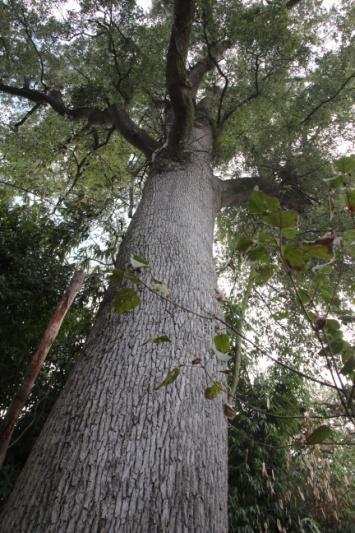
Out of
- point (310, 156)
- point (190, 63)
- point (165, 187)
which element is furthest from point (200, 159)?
point (190, 63)

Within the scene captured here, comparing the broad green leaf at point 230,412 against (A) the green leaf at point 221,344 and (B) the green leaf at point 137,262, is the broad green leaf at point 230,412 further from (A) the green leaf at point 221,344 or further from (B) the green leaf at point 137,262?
(B) the green leaf at point 137,262

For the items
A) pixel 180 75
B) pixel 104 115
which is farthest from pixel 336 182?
pixel 104 115

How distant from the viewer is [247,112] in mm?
5160

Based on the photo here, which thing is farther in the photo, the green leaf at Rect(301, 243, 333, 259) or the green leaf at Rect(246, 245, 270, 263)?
the green leaf at Rect(246, 245, 270, 263)

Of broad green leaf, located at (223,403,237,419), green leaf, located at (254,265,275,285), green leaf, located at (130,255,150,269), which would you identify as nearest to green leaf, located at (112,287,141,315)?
green leaf, located at (130,255,150,269)

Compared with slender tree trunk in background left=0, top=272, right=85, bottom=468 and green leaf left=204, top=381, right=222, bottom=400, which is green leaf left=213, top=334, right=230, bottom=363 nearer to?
green leaf left=204, top=381, right=222, bottom=400

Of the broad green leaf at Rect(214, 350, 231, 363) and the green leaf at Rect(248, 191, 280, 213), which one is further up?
the green leaf at Rect(248, 191, 280, 213)

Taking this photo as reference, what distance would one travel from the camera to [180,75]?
3002 millimetres

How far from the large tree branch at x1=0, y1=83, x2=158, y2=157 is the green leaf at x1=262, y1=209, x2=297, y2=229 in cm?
359

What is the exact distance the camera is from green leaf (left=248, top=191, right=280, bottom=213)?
0.74 m

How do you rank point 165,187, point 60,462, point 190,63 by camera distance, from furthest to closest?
1. point 190,63
2. point 165,187
3. point 60,462

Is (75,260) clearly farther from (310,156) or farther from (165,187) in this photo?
(310,156)

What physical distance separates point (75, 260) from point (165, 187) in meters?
1.82

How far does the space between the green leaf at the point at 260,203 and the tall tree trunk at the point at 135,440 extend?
40cm
